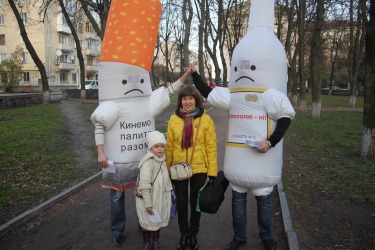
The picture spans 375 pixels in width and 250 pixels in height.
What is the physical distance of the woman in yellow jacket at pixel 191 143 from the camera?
3.72 m

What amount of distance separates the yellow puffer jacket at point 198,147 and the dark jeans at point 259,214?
1.34 ft

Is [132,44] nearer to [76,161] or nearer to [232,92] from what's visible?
[232,92]

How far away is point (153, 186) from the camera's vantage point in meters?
3.54

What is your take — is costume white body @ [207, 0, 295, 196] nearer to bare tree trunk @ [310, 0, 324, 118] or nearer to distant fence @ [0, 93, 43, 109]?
bare tree trunk @ [310, 0, 324, 118]

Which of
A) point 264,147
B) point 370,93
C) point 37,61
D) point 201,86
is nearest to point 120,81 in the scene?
point 201,86

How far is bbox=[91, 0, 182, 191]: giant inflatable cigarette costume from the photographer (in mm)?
3932

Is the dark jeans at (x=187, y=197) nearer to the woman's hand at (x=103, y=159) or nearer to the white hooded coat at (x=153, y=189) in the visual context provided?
the white hooded coat at (x=153, y=189)

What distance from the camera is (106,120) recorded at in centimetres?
379

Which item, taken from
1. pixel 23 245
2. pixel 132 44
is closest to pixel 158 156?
pixel 132 44

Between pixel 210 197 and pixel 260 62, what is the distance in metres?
1.53

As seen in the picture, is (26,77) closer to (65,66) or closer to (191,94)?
(65,66)

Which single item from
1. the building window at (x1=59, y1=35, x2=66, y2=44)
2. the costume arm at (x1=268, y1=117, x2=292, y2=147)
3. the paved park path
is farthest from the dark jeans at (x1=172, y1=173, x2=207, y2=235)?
the building window at (x1=59, y1=35, x2=66, y2=44)

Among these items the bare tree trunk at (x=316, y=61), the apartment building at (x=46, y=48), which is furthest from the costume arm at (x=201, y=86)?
the apartment building at (x=46, y=48)

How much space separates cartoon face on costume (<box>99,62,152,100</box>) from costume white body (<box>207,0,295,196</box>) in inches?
43.8
